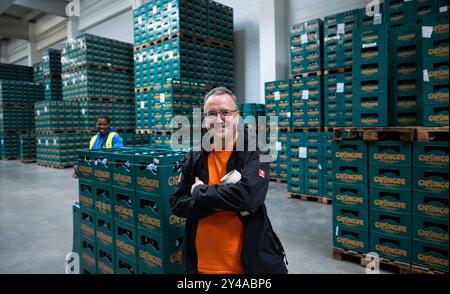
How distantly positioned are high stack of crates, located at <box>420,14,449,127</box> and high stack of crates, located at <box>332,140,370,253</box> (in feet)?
2.60

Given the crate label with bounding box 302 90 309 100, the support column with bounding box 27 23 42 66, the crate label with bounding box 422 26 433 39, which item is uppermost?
the support column with bounding box 27 23 42 66

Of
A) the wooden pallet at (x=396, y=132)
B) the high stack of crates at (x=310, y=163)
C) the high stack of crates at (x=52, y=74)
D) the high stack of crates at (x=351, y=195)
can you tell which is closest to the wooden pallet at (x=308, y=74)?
the high stack of crates at (x=310, y=163)

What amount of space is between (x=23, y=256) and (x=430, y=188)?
5.01 meters

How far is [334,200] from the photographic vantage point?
13.5 feet

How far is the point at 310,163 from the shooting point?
23.7 feet

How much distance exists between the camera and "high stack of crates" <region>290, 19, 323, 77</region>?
7.66 meters

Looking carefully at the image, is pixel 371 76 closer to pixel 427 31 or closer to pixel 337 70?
pixel 427 31

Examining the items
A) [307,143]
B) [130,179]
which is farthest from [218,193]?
[307,143]

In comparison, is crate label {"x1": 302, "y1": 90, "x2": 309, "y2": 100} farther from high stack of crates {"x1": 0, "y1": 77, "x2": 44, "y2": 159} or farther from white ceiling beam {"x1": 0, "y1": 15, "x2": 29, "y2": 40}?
white ceiling beam {"x1": 0, "y1": 15, "x2": 29, "y2": 40}

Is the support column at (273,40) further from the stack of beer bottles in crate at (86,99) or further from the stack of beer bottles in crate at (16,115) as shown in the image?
the stack of beer bottles in crate at (16,115)

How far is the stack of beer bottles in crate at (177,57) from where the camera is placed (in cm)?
945

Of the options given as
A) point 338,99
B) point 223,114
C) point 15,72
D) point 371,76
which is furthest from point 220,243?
point 15,72

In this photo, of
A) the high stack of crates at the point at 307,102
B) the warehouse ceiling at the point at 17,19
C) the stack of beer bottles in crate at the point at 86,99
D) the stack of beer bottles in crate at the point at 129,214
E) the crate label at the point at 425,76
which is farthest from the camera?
the warehouse ceiling at the point at 17,19

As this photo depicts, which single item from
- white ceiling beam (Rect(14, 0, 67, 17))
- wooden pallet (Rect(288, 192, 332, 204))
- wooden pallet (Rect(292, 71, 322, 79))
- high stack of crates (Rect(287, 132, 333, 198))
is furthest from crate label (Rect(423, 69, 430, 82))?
white ceiling beam (Rect(14, 0, 67, 17))
